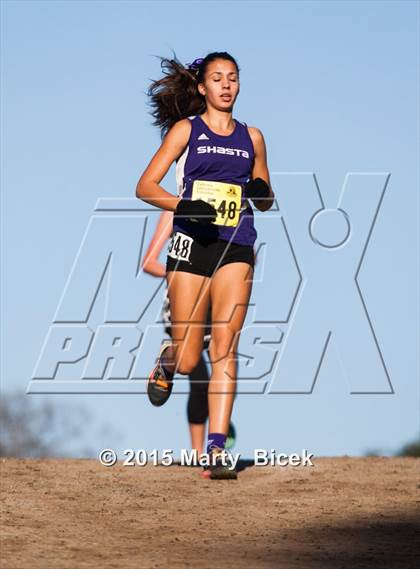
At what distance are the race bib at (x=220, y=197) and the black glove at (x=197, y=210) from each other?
123mm

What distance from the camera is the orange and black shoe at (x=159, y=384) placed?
899 cm

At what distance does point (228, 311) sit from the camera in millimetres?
8273

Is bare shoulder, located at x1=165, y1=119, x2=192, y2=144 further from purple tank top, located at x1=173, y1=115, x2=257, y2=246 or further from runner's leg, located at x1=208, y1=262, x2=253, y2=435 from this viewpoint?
runner's leg, located at x1=208, y1=262, x2=253, y2=435

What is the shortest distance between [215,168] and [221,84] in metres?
0.59

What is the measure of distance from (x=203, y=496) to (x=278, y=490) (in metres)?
0.59

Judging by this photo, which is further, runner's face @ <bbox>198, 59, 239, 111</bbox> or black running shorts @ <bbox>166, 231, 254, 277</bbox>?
runner's face @ <bbox>198, 59, 239, 111</bbox>

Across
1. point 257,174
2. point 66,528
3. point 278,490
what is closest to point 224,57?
point 257,174

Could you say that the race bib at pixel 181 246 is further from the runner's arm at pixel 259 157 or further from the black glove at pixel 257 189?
the runner's arm at pixel 259 157

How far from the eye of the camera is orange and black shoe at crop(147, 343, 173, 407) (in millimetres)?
8992

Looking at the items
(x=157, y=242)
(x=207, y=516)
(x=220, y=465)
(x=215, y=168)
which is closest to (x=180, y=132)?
(x=215, y=168)

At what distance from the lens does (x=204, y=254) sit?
27.2 feet

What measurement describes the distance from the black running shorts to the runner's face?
913 mm

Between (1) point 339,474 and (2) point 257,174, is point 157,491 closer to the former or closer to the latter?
(1) point 339,474

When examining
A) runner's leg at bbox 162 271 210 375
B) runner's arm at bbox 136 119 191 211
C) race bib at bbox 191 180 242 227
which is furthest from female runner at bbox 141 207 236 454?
race bib at bbox 191 180 242 227
